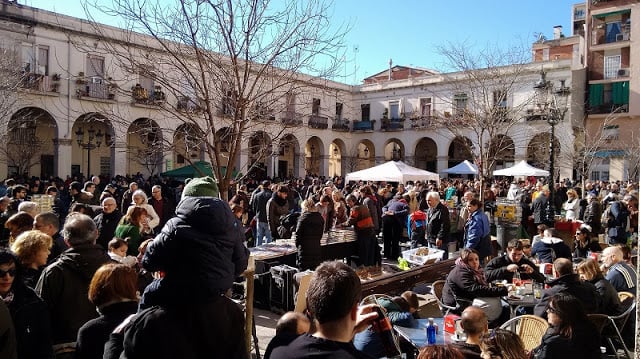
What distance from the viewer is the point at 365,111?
127 ft

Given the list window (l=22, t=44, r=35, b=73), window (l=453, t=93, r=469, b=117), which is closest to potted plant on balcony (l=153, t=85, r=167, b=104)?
window (l=453, t=93, r=469, b=117)

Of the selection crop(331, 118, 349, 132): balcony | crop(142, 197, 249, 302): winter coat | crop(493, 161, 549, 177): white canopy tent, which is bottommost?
crop(142, 197, 249, 302): winter coat

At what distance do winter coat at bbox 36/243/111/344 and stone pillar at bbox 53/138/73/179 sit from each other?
892 inches

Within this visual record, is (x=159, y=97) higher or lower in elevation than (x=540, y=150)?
lower

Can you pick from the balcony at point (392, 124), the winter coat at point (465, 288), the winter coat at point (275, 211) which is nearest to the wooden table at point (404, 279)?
the winter coat at point (465, 288)

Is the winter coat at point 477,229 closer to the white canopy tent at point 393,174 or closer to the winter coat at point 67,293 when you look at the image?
the winter coat at point 67,293

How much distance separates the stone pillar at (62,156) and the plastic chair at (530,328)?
23.9m

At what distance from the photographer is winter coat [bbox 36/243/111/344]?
310 centimetres

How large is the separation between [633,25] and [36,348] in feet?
130

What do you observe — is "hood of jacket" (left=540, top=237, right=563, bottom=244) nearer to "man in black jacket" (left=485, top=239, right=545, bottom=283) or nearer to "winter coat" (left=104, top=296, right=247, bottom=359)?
"man in black jacket" (left=485, top=239, right=545, bottom=283)

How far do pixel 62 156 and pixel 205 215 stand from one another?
24.3 metres

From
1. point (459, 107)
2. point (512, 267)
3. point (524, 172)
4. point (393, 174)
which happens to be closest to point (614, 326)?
point (512, 267)

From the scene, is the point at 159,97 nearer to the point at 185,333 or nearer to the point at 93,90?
the point at 185,333

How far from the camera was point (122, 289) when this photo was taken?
2.75 m
